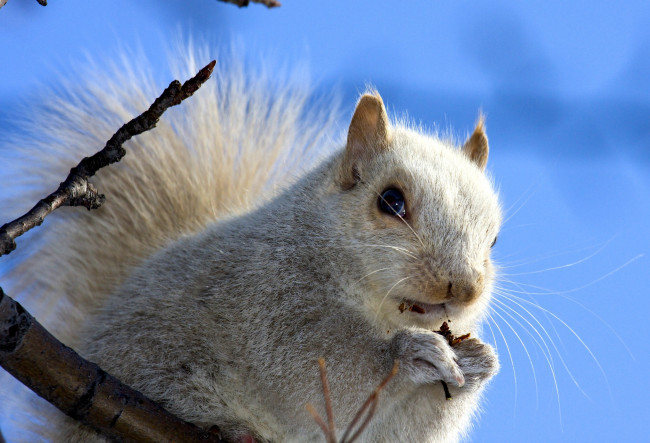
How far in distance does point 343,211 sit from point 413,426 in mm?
848

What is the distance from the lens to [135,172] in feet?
12.2

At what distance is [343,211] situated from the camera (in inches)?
112

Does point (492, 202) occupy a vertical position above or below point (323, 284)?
above

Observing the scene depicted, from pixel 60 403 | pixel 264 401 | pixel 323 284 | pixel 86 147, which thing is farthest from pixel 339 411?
pixel 86 147

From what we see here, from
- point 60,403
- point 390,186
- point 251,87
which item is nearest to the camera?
point 60,403

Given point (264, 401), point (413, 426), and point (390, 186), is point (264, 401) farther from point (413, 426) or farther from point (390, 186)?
point (390, 186)

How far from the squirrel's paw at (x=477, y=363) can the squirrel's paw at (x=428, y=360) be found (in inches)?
2.4

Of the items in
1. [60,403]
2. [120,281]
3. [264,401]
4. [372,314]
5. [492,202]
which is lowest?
[60,403]

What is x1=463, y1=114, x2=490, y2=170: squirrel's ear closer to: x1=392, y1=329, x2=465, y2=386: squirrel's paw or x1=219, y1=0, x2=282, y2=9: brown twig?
x1=392, y1=329, x2=465, y2=386: squirrel's paw

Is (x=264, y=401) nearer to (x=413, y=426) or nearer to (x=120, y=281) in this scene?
(x=413, y=426)

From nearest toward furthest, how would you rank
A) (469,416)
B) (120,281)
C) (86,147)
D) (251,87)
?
(469,416)
(120,281)
(86,147)
(251,87)

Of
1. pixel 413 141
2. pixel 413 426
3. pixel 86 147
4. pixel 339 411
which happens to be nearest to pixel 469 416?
pixel 413 426

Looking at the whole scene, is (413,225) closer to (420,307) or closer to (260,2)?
(420,307)

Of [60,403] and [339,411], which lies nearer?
[60,403]
